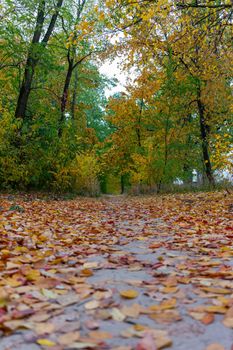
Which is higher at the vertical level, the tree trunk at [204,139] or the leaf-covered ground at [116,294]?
the tree trunk at [204,139]

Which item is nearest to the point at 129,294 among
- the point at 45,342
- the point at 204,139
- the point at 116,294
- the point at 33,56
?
the point at 116,294

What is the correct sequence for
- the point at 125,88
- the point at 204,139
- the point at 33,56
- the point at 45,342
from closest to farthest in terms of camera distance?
the point at 45,342
the point at 33,56
the point at 204,139
the point at 125,88

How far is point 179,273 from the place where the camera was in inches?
98.7

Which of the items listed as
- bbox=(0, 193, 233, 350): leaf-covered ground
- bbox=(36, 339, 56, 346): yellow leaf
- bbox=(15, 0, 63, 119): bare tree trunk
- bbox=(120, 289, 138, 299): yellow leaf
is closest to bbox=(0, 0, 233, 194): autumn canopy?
bbox=(15, 0, 63, 119): bare tree trunk

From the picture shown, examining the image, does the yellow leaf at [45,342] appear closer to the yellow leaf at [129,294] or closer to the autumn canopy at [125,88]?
the yellow leaf at [129,294]

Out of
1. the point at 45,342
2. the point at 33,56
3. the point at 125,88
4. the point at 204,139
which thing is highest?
the point at 125,88

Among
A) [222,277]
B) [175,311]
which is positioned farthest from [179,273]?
[175,311]

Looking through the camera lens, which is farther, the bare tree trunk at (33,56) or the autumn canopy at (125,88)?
the bare tree trunk at (33,56)

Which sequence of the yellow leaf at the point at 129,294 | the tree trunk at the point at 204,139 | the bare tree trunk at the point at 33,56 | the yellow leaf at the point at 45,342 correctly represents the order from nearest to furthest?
1. the yellow leaf at the point at 45,342
2. the yellow leaf at the point at 129,294
3. the bare tree trunk at the point at 33,56
4. the tree trunk at the point at 204,139

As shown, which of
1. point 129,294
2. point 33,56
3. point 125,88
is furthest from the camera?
point 125,88

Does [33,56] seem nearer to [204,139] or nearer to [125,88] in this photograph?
[204,139]

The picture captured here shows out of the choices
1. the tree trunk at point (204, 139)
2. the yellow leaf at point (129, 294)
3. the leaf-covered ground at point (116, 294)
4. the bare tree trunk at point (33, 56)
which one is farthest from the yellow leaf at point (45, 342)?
the tree trunk at point (204, 139)

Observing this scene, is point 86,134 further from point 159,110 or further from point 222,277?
point 222,277

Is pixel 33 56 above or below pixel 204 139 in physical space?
above
